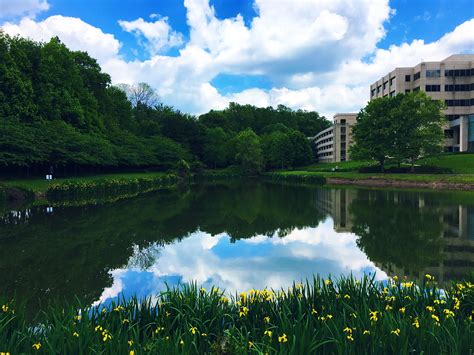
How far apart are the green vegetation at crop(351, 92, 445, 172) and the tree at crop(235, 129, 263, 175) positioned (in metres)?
29.9

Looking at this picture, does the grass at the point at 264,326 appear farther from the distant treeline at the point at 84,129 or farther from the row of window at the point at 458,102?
the row of window at the point at 458,102

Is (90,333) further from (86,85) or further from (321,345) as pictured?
(86,85)

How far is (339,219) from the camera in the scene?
17.1m

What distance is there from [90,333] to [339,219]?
15.2m

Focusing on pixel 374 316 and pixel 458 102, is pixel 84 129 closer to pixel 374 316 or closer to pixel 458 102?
pixel 374 316

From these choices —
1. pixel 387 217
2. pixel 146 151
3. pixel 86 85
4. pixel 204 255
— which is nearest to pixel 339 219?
pixel 387 217

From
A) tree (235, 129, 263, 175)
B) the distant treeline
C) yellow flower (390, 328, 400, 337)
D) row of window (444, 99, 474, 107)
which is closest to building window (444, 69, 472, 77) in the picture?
row of window (444, 99, 474, 107)

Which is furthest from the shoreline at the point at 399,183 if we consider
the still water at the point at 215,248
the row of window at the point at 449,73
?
the row of window at the point at 449,73

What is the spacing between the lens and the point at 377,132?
47531 mm

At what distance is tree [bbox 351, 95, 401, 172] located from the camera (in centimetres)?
4669

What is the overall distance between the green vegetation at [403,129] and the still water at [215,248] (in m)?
27.9

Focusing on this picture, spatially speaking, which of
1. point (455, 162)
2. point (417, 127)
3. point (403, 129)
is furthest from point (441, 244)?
point (455, 162)

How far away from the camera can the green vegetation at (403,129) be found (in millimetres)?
44469

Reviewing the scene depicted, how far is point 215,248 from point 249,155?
216 feet
